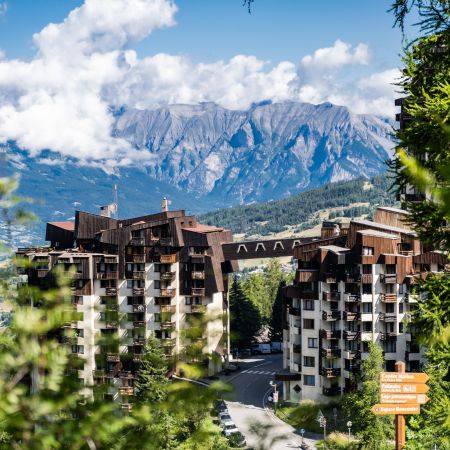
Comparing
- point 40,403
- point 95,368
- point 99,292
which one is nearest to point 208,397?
point 95,368

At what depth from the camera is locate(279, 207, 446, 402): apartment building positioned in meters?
62.5

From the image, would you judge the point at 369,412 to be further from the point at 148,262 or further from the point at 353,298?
the point at 148,262

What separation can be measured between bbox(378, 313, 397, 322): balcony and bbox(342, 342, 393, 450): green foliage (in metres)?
9.72

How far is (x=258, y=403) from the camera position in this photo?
221 ft

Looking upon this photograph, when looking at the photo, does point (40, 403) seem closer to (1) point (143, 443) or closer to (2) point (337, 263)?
(1) point (143, 443)

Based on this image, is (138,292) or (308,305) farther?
(138,292)

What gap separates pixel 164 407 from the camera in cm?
666

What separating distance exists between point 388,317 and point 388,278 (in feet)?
11.1

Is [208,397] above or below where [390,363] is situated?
above

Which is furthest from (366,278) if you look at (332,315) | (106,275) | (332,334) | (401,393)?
(401,393)

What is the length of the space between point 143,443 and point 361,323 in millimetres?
58560

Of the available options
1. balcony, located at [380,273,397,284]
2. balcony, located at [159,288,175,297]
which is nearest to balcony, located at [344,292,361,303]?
balcony, located at [380,273,397,284]

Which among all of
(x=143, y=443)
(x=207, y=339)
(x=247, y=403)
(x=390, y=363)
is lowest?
(x=247, y=403)

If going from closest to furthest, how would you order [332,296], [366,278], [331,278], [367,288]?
[366,278]
[367,288]
[331,278]
[332,296]
